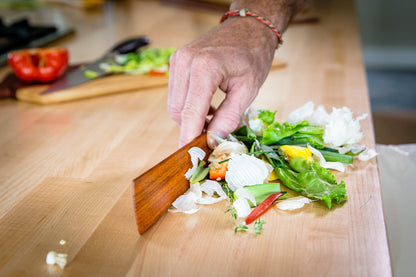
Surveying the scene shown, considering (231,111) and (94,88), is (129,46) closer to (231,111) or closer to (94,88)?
(94,88)

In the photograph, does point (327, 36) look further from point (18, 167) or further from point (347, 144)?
point (18, 167)

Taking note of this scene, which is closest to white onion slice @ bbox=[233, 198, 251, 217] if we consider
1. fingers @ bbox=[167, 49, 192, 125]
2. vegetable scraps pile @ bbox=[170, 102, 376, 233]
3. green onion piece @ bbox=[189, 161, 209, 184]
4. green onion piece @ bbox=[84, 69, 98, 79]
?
vegetable scraps pile @ bbox=[170, 102, 376, 233]

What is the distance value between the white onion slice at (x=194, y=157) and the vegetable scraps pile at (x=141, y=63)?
0.89 m

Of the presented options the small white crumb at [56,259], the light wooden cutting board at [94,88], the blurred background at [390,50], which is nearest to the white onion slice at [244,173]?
the small white crumb at [56,259]

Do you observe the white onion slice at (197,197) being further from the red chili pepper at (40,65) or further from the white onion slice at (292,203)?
the red chili pepper at (40,65)

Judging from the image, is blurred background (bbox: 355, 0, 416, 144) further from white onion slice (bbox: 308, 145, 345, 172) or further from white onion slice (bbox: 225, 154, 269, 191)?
white onion slice (bbox: 225, 154, 269, 191)

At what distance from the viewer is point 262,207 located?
0.95 meters

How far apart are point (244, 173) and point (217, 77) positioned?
26cm

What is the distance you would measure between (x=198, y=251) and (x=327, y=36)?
6.14 feet

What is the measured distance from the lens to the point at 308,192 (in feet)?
3.26

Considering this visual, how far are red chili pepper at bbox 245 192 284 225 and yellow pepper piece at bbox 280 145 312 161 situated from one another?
118 millimetres

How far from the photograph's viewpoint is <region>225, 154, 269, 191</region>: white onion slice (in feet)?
3.30

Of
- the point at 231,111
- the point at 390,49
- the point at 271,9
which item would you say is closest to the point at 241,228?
the point at 231,111

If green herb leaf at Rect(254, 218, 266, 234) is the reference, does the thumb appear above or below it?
above
